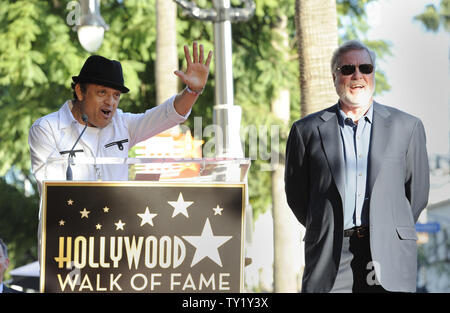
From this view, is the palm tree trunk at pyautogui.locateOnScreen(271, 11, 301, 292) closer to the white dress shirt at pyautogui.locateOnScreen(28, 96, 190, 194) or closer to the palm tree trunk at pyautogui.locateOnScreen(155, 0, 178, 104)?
the palm tree trunk at pyautogui.locateOnScreen(155, 0, 178, 104)

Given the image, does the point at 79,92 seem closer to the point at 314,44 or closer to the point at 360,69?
the point at 360,69

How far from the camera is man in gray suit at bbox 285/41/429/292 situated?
4871mm

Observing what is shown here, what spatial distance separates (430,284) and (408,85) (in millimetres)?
12005

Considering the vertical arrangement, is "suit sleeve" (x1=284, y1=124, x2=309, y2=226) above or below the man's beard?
below

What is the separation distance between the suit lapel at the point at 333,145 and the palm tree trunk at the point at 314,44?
18.5ft

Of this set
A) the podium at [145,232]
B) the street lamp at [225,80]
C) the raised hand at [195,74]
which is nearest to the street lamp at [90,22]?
the street lamp at [225,80]

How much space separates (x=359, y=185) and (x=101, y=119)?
1.52 meters

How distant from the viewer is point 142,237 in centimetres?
429

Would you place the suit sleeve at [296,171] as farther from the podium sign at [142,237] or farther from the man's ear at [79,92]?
the man's ear at [79,92]

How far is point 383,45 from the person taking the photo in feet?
81.8

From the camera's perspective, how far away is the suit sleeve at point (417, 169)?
5016 millimetres

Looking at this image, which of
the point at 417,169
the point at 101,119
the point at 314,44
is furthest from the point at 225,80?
the point at 417,169

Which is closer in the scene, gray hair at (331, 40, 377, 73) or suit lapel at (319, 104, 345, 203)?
suit lapel at (319, 104, 345, 203)

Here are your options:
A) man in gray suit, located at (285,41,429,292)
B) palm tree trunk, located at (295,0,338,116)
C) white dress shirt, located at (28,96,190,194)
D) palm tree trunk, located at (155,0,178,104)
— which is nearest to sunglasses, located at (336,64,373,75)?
man in gray suit, located at (285,41,429,292)
